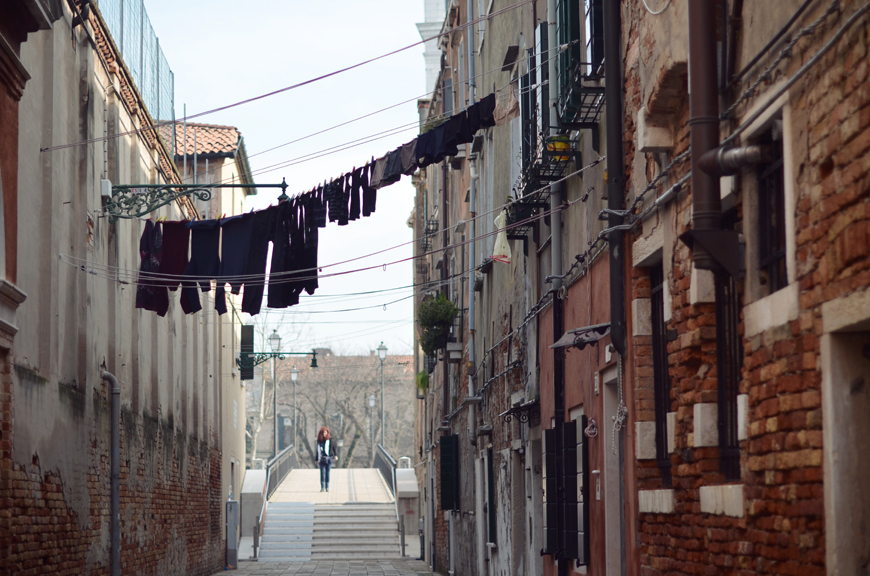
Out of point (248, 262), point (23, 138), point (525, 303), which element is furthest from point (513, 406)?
point (23, 138)

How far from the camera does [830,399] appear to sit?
14.5ft

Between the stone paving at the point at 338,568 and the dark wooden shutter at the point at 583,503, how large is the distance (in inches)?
511

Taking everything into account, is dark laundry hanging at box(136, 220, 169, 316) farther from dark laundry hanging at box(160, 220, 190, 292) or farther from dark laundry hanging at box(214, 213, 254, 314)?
dark laundry hanging at box(214, 213, 254, 314)

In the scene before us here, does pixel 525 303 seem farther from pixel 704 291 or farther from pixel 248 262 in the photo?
pixel 704 291

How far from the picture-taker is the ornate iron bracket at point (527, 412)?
12023mm

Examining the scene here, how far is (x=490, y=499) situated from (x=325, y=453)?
18.4 m

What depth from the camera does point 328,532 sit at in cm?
2959

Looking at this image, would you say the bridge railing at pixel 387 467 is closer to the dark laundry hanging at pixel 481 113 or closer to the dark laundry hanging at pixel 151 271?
the dark laundry hanging at pixel 151 271

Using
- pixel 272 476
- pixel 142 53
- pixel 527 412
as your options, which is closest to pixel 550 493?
pixel 527 412

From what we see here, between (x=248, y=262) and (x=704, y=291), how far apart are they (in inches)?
321

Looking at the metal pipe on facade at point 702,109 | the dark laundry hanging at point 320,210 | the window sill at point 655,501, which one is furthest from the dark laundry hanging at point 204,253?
the metal pipe on facade at point 702,109

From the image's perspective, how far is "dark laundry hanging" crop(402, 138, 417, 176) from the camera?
11.9 metres

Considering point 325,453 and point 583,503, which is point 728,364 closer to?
point 583,503

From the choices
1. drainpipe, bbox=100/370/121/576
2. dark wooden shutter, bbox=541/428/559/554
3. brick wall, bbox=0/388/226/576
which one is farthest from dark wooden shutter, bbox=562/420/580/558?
drainpipe, bbox=100/370/121/576
